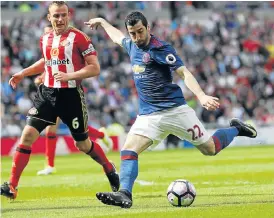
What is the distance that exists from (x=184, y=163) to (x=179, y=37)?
13005 mm

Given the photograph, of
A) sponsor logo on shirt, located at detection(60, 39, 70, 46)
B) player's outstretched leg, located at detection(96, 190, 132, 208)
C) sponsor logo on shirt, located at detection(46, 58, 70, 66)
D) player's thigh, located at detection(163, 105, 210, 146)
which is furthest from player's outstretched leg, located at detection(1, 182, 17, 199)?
player's thigh, located at detection(163, 105, 210, 146)

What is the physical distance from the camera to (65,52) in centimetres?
979

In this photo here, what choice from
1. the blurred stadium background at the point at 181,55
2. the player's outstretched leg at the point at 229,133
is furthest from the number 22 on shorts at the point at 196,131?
the blurred stadium background at the point at 181,55

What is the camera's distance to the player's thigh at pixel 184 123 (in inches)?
353

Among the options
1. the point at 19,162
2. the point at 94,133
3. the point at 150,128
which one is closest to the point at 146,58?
the point at 150,128

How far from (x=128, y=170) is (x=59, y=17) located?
7.26 ft

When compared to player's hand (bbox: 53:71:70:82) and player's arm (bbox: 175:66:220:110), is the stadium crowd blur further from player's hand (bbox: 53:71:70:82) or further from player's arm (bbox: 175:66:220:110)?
player's arm (bbox: 175:66:220:110)

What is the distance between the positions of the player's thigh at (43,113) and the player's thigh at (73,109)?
0.11 metres

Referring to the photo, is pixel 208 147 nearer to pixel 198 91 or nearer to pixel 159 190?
pixel 198 91

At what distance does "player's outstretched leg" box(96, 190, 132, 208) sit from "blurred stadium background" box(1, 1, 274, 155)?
14.4 m

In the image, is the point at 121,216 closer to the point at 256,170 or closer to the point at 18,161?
the point at 18,161

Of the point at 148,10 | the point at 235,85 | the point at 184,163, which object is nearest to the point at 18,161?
the point at 184,163

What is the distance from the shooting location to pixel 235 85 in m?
28.4

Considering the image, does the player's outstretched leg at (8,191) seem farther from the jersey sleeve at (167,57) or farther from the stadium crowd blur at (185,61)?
the stadium crowd blur at (185,61)
